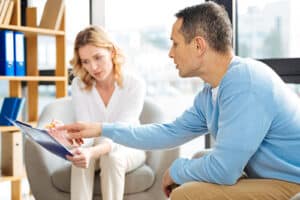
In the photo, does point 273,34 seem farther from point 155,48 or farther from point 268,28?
point 155,48

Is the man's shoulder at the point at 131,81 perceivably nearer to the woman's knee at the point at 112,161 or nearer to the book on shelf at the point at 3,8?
the woman's knee at the point at 112,161

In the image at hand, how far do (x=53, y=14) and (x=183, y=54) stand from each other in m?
2.26

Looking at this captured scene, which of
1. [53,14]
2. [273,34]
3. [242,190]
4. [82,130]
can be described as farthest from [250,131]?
[53,14]

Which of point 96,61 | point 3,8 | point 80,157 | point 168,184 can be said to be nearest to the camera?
point 168,184

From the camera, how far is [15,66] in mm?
3627

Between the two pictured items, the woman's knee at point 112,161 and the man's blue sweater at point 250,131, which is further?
the woman's knee at point 112,161

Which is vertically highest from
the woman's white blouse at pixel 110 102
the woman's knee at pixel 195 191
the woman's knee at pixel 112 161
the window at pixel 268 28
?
the window at pixel 268 28

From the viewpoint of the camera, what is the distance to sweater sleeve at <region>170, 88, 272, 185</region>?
1.68 meters

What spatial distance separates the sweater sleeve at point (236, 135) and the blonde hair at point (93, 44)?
1.19 m

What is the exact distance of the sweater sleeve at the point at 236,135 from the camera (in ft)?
5.51

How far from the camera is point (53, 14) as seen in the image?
3.91 meters

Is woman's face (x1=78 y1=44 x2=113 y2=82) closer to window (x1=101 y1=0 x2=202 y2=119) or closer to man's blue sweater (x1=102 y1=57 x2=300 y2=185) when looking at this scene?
window (x1=101 y1=0 x2=202 y2=119)

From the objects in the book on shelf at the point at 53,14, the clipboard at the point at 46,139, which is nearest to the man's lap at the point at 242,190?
the clipboard at the point at 46,139

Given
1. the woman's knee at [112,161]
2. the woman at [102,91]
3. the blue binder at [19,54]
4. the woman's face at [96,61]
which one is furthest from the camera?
the blue binder at [19,54]
